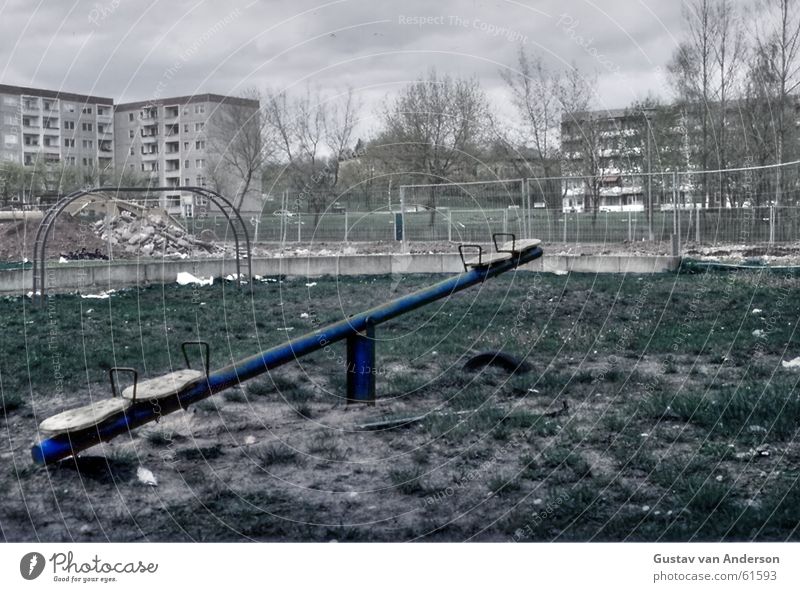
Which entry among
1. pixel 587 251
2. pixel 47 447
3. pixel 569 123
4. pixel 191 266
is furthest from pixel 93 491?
pixel 587 251

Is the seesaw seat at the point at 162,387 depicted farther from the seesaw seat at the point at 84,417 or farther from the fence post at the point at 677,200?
the fence post at the point at 677,200

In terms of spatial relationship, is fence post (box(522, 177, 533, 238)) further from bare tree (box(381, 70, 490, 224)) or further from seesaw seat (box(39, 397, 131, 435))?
seesaw seat (box(39, 397, 131, 435))

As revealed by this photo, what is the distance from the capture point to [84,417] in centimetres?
524

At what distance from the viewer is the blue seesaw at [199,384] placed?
5.17m

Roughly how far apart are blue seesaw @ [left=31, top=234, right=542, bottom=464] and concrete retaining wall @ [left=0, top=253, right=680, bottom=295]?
10.9m

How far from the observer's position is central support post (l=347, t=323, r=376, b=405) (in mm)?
7164

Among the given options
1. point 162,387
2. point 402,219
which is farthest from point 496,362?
point 402,219

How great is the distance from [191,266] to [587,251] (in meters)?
9.68

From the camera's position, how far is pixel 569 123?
1897 cm

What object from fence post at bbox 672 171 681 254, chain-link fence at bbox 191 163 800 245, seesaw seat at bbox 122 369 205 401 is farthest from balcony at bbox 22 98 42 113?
fence post at bbox 672 171 681 254

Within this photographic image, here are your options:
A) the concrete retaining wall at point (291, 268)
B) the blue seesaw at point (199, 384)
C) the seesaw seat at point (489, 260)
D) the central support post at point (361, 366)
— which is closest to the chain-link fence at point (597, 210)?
the concrete retaining wall at point (291, 268)
